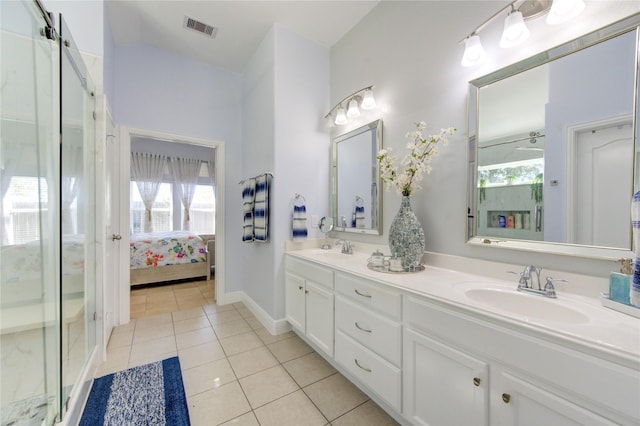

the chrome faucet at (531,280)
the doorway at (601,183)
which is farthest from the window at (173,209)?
the doorway at (601,183)

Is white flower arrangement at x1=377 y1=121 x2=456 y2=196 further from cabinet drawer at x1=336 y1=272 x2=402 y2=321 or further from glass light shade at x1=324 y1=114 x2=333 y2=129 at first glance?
glass light shade at x1=324 y1=114 x2=333 y2=129

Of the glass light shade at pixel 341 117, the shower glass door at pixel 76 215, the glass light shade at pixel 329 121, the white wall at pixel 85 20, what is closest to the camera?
the shower glass door at pixel 76 215

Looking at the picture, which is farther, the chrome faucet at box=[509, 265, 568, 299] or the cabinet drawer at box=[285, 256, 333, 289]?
the cabinet drawer at box=[285, 256, 333, 289]

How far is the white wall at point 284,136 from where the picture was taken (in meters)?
2.51

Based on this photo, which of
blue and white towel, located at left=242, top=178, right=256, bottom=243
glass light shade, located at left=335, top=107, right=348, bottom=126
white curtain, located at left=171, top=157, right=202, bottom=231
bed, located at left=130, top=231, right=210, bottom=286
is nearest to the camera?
glass light shade, located at left=335, top=107, right=348, bottom=126

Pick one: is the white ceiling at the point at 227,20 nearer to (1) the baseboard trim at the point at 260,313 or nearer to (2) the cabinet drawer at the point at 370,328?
(2) the cabinet drawer at the point at 370,328

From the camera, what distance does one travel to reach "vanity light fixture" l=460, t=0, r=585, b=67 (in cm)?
116

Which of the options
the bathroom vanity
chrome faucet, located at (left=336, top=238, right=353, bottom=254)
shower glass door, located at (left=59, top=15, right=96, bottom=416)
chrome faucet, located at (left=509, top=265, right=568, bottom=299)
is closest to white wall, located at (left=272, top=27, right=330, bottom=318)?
chrome faucet, located at (left=336, top=238, right=353, bottom=254)

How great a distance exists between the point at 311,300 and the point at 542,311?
1466mm

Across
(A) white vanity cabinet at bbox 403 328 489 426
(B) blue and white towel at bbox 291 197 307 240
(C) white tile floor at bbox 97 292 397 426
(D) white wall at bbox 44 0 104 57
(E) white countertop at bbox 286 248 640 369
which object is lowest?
(C) white tile floor at bbox 97 292 397 426

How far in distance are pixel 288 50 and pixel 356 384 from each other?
3005mm

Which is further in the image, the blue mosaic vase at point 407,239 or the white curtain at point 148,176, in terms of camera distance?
the white curtain at point 148,176

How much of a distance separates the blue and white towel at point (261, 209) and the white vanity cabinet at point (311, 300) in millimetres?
382

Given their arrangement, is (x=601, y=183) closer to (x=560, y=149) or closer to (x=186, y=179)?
(x=560, y=149)
